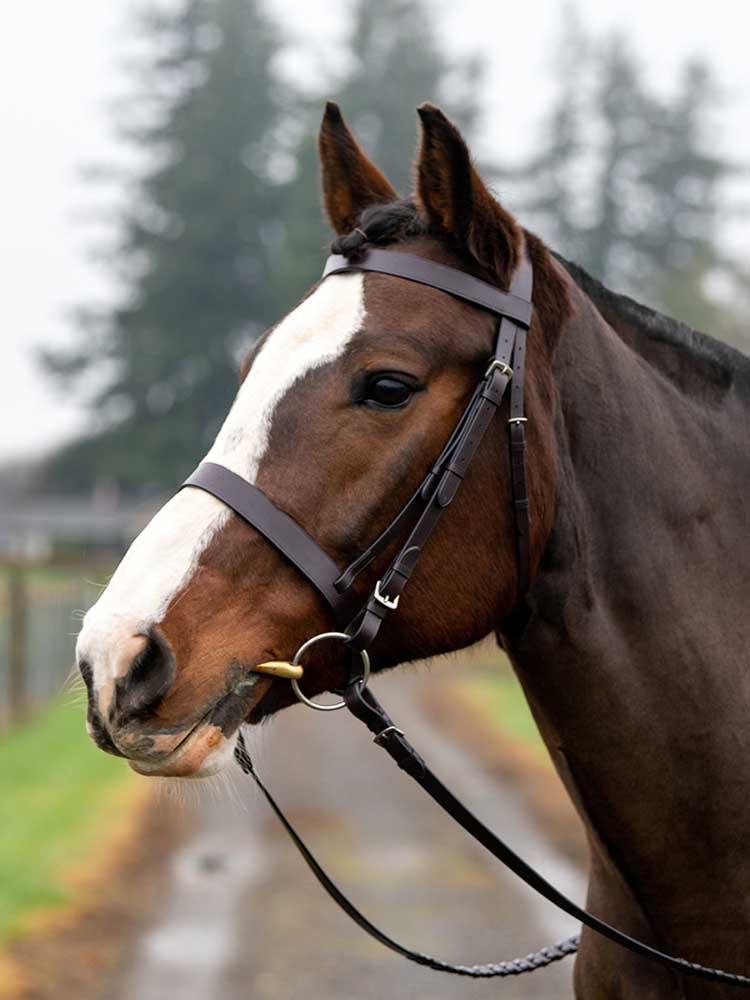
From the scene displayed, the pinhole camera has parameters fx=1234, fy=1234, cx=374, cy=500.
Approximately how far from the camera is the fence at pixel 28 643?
13.4 metres

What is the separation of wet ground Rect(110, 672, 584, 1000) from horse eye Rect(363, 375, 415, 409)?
11.8ft

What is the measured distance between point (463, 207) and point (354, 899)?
5814 mm

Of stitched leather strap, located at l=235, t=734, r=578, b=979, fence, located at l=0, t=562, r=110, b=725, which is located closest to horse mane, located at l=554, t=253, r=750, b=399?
stitched leather strap, located at l=235, t=734, r=578, b=979

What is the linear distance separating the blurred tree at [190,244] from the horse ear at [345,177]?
34.1 metres

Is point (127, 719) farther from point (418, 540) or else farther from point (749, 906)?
A: point (749, 906)

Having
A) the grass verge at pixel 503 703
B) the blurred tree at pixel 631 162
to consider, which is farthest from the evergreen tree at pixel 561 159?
the grass verge at pixel 503 703

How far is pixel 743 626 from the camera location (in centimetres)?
284

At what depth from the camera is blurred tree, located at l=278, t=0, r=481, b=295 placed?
116 ft

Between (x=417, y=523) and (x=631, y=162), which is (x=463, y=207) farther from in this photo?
(x=631, y=162)

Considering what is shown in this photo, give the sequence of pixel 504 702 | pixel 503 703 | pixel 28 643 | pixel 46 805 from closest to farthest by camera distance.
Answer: pixel 46 805 < pixel 28 643 < pixel 503 703 < pixel 504 702

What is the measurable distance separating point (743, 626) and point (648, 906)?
0.67 meters

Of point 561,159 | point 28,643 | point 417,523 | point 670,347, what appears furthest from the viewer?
point 561,159

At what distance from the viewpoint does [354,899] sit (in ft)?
25.0

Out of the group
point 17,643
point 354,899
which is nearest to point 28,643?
point 17,643
